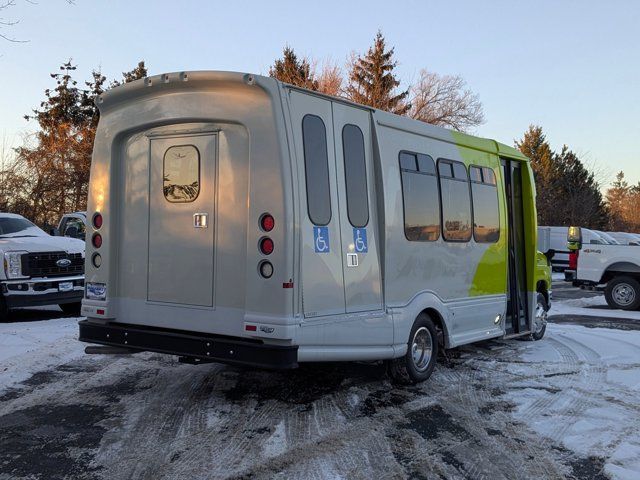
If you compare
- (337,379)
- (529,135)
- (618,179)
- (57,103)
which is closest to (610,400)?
(337,379)

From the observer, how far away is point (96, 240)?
5770 mm

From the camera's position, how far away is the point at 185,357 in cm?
537

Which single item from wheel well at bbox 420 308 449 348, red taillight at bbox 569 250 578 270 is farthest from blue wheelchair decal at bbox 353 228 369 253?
red taillight at bbox 569 250 578 270

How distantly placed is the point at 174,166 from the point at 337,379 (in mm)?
2834

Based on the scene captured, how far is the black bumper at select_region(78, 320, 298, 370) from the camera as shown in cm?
466

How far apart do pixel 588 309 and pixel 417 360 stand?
9.39 metres

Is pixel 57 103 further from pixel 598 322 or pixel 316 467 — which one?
pixel 316 467

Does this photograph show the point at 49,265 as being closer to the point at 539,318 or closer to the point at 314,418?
the point at 314,418

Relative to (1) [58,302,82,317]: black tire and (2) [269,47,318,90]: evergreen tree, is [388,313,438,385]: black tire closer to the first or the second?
(1) [58,302,82,317]: black tire

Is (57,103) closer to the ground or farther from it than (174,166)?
farther from it

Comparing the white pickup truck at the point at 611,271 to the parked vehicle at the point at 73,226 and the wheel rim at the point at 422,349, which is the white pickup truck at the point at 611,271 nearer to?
the wheel rim at the point at 422,349

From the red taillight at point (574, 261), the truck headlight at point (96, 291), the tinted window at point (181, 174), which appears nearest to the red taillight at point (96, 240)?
the truck headlight at point (96, 291)

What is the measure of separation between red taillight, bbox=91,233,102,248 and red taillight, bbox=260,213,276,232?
6.25ft

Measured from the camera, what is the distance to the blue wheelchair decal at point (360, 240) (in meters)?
5.34
